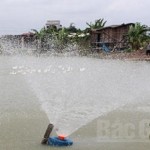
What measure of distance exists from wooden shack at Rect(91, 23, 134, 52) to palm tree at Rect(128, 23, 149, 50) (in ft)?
6.77

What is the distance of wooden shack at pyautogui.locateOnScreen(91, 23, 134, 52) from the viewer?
5408 cm

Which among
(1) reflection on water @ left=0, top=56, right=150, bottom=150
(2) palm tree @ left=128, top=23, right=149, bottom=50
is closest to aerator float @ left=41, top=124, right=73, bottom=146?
(1) reflection on water @ left=0, top=56, right=150, bottom=150

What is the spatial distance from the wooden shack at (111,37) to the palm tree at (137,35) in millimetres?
2064

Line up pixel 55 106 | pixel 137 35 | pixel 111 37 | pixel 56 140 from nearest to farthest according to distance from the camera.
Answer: pixel 56 140
pixel 55 106
pixel 137 35
pixel 111 37

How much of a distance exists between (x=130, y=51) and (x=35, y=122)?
38.5 meters

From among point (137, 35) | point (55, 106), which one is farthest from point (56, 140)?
point (137, 35)

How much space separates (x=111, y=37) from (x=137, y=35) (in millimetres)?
6235

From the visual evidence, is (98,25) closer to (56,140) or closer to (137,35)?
(137,35)

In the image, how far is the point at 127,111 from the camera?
15.4m

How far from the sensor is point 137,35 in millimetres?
50156

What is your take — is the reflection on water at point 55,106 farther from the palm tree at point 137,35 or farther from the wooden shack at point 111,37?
the wooden shack at point 111,37

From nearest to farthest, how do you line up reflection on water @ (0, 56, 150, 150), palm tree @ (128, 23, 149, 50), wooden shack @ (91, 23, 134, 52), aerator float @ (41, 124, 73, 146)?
aerator float @ (41, 124, 73, 146)
reflection on water @ (0, 56, 150, 150)
palm tree @ (128, 23, 149, 50)
wooden shack @ (91, 23, 134, 52)

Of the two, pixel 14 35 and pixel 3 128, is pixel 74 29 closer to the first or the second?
pixel 14 35

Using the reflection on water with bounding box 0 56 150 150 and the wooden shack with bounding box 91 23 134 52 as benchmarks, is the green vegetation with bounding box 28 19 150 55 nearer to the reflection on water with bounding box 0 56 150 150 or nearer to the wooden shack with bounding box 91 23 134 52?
the wooden shack with bounding box 91 23 134 52
